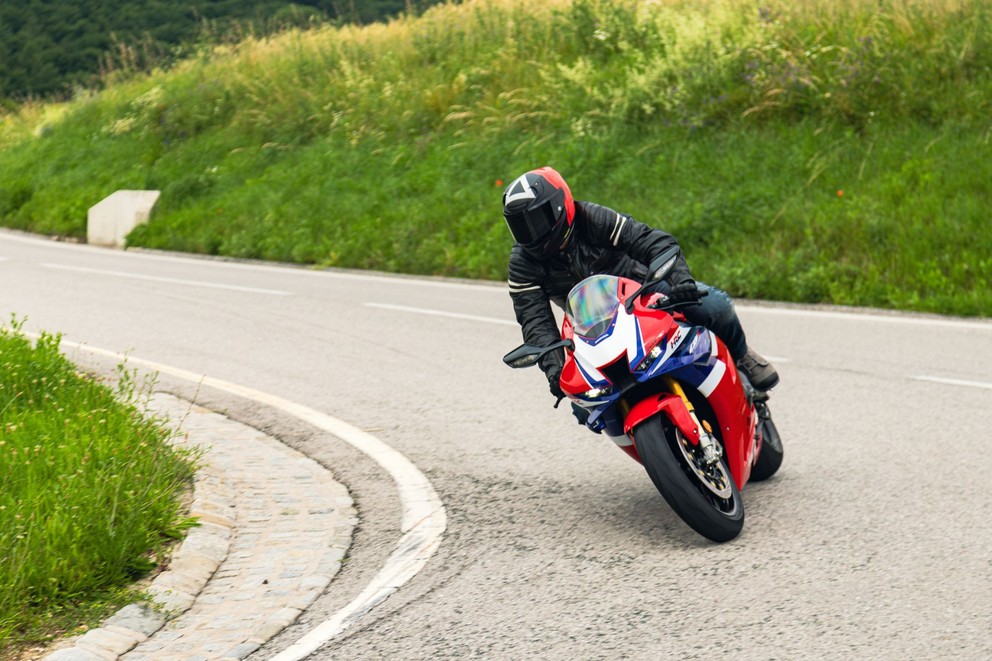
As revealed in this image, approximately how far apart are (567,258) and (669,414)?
1101 mm

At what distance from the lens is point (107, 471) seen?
613cm

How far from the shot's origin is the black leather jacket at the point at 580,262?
596 centimetres

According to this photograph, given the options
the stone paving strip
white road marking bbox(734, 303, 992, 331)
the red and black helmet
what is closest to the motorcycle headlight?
the red and black helmet

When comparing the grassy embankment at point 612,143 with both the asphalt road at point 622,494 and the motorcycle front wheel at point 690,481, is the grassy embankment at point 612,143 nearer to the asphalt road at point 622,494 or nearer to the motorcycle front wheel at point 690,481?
the asphalt road at point 622,494

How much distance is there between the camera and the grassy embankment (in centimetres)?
1327

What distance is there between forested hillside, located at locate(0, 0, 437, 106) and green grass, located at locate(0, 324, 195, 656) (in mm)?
35466

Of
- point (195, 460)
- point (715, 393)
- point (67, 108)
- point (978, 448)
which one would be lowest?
point (67, 108)


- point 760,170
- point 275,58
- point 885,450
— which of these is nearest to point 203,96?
point 275,58

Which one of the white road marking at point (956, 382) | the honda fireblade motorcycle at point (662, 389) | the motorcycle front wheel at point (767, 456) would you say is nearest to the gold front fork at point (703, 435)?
the honda fireblade motorcycle at point (662, 389)

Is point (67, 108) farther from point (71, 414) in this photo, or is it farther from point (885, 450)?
point (885, 450)

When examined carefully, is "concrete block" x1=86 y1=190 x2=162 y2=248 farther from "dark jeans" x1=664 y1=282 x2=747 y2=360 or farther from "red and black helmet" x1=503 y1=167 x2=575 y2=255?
"dark jeans" x1=664 y1=282 x2=747 y2=360

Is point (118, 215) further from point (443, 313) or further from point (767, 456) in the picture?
point (767, 456)

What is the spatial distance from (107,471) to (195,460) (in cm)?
75

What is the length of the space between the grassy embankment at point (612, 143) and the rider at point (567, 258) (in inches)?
256
